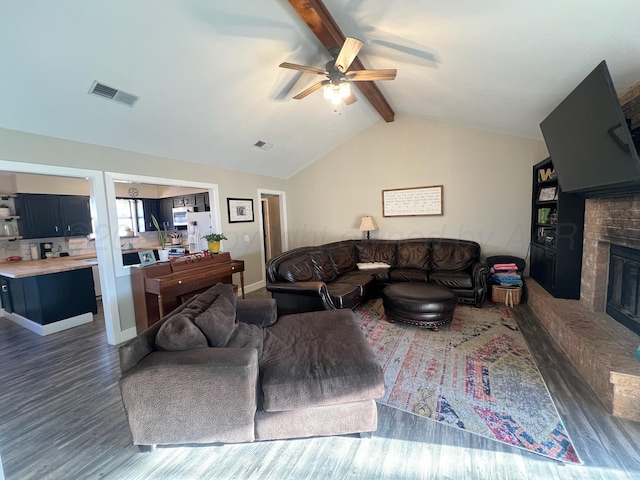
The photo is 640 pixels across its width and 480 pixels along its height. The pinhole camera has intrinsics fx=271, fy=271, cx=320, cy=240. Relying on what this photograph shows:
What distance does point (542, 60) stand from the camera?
7.00ft

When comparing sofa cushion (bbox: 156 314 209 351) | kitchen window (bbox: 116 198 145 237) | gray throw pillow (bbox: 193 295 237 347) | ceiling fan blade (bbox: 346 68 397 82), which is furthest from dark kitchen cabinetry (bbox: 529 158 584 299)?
kitchen window (bbox: 116 198 145 237)

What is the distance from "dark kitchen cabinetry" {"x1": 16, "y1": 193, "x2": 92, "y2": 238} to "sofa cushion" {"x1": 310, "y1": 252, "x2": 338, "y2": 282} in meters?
4.23

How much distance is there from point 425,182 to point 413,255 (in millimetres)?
1321

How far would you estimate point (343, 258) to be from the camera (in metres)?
4.71

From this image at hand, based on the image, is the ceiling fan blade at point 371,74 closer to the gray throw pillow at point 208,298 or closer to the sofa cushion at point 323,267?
the gray throw pillow at point 208,298

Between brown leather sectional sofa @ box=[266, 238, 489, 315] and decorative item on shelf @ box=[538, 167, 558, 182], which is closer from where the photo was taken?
brown leather sectional sofa @ box=[266, 238, 489, 315]

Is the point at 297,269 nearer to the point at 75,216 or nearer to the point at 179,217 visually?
the point at 179,217

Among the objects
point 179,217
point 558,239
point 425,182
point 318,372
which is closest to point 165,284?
point 318,372

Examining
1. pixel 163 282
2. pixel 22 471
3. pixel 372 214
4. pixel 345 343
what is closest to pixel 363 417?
pixel 345 343

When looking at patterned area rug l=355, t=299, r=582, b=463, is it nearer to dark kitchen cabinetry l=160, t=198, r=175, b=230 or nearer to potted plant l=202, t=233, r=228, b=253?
potted plant l=202, t=233, r=228, b=253

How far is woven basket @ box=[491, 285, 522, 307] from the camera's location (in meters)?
3.72

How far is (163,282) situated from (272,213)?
391 centimetres

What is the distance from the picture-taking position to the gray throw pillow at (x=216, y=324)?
1.74 metres

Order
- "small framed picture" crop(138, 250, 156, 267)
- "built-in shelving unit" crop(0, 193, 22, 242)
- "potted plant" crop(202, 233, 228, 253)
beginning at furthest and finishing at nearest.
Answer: "built-in shelving unit" crop(0, 193, 22, 242) < "potted plant" crop(202, 233, 228, 253) < "small framed picture" crop(138, 250, 156, 267)
